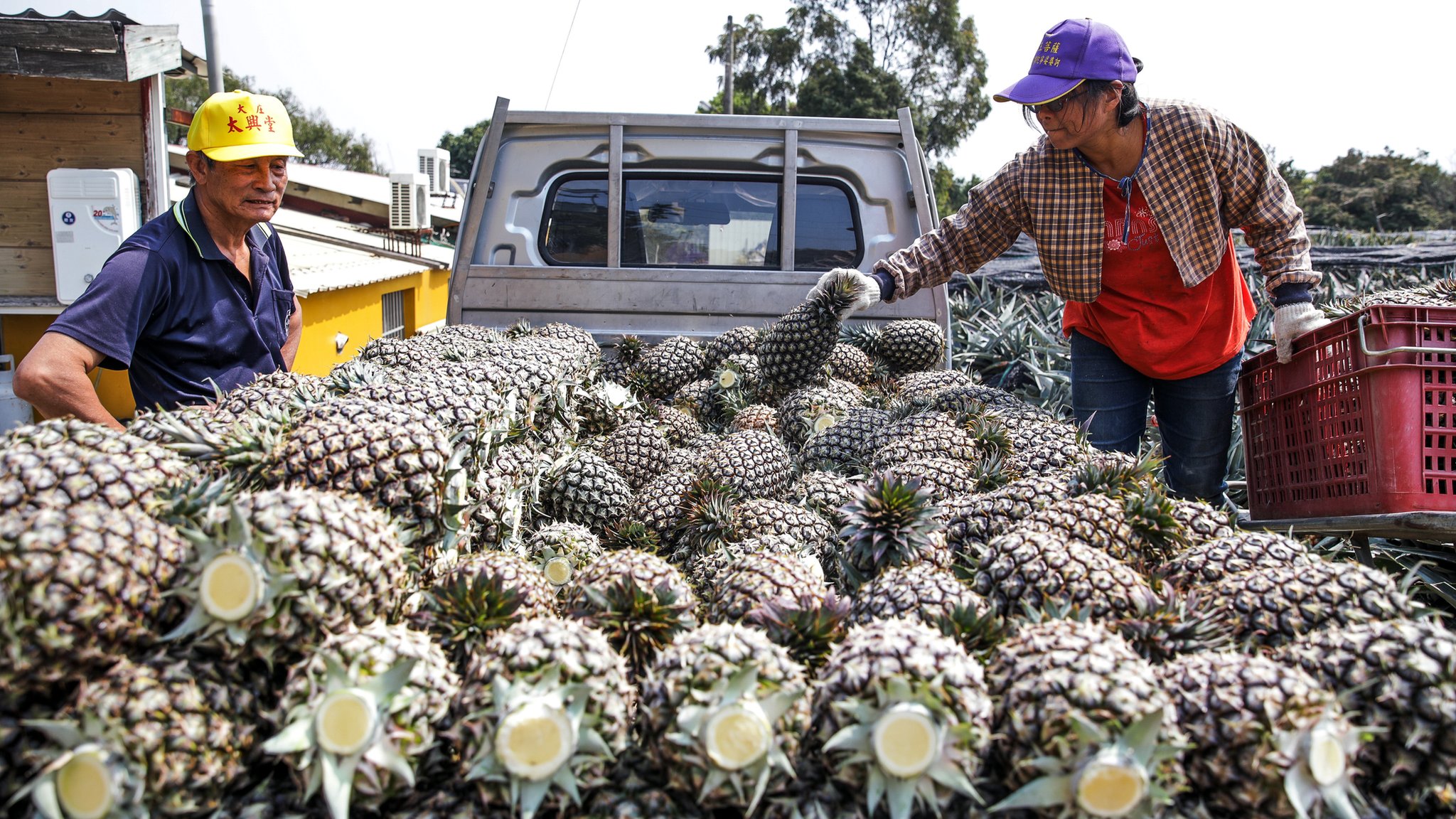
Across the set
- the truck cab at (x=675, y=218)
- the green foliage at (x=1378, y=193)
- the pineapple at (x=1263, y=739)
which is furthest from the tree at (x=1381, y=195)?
the pineapple at (x=1263, y=739)

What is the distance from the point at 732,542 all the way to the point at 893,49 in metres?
49.9

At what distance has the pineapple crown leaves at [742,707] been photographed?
5.37ft

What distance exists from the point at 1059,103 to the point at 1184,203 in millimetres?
647

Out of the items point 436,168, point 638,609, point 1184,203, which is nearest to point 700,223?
point 1184,203

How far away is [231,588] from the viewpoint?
1.66 m

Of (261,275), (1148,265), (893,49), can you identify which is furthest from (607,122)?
(893,49)

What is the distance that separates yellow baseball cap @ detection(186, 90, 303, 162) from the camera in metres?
3.25

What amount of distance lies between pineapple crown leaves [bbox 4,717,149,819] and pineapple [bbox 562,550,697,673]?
876 mm

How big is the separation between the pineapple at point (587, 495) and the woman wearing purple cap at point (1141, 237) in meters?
1.82

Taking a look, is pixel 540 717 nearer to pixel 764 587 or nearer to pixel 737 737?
pixel 737 737

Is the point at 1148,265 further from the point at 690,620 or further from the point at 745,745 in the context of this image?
the point at 745,745

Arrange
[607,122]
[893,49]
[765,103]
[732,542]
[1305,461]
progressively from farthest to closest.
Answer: [765,103] < [893,49] < [607,122] < [1305,461] < [732,542]

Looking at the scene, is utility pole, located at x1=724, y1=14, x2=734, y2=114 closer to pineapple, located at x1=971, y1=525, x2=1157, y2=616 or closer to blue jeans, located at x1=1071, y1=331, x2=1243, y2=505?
blue jeans, located at x1=1071, y1=331, x2=1243, y2=505

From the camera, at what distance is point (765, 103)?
5100 cm
